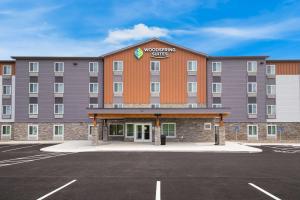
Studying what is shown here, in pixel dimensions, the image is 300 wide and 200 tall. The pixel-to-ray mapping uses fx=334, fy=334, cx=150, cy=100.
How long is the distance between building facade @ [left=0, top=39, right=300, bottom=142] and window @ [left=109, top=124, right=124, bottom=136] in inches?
53.4

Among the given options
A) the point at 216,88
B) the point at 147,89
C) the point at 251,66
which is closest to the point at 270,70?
the point at 251,66

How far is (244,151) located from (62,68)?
27.5 m

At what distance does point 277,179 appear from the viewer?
13625 millimetres

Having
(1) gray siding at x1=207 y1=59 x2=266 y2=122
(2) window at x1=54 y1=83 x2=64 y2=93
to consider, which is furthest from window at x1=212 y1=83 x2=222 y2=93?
(2) window at x1=54 y1=83 x2=64 y2=93

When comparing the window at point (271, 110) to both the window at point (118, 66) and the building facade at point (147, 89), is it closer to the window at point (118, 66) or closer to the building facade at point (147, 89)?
the building facade at point (147, 89)

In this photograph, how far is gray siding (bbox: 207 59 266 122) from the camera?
44531 millimetres

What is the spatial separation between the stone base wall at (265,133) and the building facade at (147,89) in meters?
0.13

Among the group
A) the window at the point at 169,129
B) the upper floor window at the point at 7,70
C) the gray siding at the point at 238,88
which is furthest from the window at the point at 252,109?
the upper floor window at the point at 7,70

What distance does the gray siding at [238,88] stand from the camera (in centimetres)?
4453

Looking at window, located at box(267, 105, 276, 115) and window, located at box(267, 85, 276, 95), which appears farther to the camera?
window, located at box(267, 85, 276, 95)

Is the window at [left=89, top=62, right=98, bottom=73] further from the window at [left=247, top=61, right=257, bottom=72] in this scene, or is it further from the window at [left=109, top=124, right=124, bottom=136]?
the window at [left=247, top=61, right=257, bottom=72]

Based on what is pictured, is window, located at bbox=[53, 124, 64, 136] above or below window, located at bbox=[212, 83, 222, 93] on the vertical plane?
below

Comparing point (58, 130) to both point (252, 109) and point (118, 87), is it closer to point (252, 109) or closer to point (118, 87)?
point (118, 87)

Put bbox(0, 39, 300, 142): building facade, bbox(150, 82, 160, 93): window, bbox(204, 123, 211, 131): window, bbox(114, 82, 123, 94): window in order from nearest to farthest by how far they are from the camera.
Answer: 1. bbox(204, 123, 211, 131): window
2. bbox(150, 82, 160, 93): window
3. bbox(0, 39, 300, 142): building facade
4. bbox(114, 82, 123, 94): window
